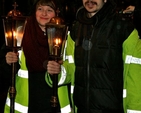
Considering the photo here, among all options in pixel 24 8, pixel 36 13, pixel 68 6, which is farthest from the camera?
pixel 68 6

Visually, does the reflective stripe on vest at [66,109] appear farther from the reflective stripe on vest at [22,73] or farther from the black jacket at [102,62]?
the reflective stripe on vest at [22,73]

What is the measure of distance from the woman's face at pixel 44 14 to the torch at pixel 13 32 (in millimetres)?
233

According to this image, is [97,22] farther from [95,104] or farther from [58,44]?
[95,104]

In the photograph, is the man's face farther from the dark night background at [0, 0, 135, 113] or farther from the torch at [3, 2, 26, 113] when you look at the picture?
the torch at [3, 2, 26, 113]

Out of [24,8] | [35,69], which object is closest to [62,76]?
[35,69]

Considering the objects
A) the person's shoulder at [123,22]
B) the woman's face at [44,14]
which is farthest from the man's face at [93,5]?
the woman's face at [44,14]

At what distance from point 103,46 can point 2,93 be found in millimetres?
3510

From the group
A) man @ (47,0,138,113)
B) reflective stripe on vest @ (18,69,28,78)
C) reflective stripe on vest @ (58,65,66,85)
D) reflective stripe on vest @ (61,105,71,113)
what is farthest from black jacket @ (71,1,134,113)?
reflective stripe on vest @ (18,69,28,78)

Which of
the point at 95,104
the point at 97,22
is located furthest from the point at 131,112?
the point at 97,22

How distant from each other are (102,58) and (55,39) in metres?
0.48

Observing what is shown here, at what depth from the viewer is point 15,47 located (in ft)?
11.1

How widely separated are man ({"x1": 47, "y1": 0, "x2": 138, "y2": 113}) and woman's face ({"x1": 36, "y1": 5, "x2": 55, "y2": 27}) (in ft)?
1.48

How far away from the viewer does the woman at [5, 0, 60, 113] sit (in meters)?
3.51

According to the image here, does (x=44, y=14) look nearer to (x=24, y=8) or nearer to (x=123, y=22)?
(x=123, y=22)
